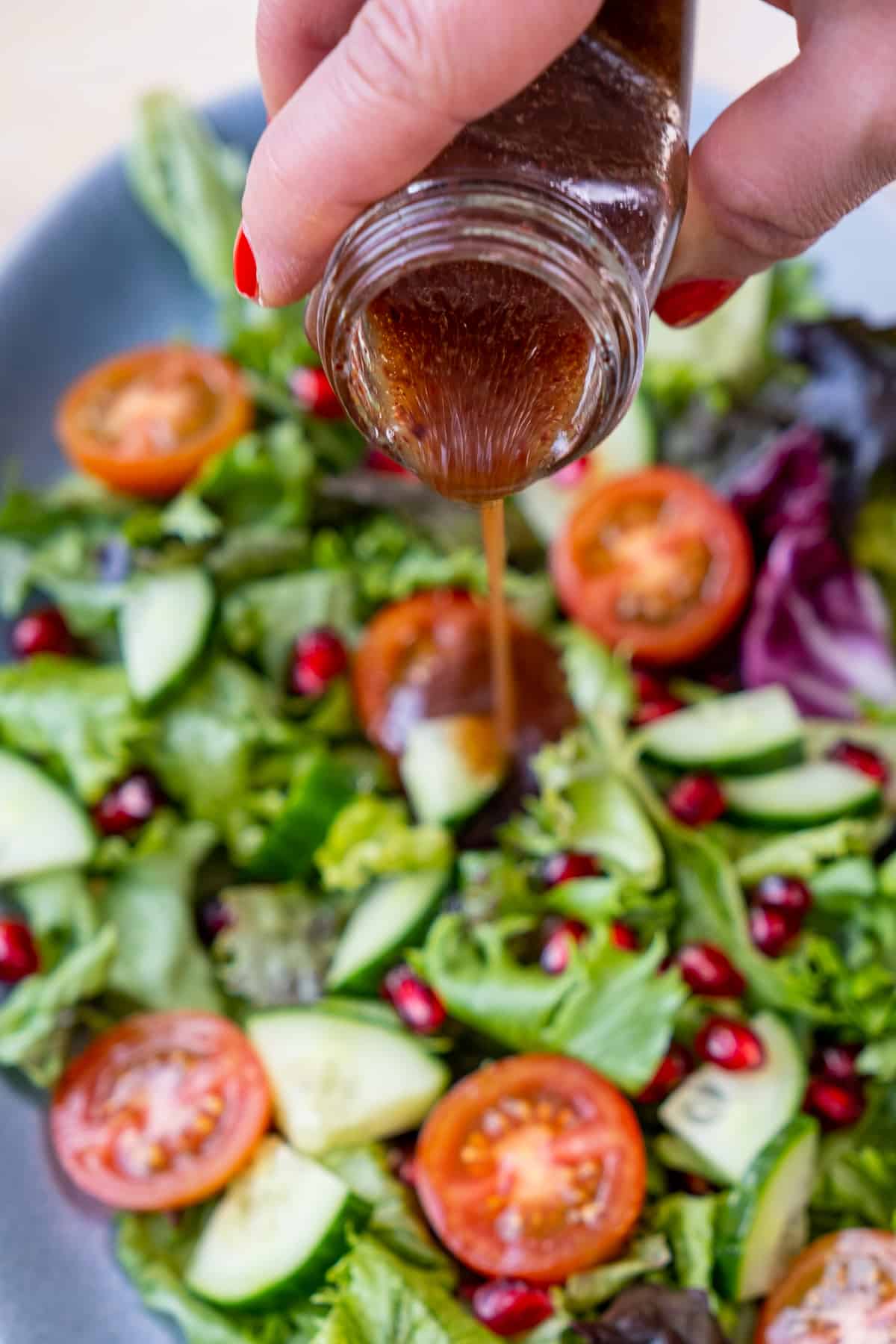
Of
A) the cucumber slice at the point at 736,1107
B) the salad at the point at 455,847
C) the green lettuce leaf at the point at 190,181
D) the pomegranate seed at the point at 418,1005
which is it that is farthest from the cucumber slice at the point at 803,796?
the green lettuce leaf at the point at 190,181

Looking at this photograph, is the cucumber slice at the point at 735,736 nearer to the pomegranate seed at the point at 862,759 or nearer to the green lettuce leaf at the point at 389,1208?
the pomegranate seed at the point at 862,759

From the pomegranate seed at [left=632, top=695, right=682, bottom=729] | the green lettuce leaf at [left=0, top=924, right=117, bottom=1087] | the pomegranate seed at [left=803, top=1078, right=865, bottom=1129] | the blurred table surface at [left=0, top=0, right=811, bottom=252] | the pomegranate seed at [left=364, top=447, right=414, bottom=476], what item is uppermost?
the blurred table surface at [left=0, top=0, right=811, bottom=252]

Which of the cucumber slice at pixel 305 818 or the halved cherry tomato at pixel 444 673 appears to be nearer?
the cucumber slice at pixel 305 818

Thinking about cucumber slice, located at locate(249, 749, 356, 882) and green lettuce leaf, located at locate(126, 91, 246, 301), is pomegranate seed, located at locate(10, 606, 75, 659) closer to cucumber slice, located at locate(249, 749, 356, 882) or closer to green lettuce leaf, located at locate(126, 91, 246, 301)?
cucumber slice, located at locate(249, 749, 356, 882)

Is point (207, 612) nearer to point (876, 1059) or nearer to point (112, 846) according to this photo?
point (112, 846)

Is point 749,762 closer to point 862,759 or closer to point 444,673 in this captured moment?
point 862,759

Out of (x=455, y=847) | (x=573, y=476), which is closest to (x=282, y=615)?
(x=455, y=847)

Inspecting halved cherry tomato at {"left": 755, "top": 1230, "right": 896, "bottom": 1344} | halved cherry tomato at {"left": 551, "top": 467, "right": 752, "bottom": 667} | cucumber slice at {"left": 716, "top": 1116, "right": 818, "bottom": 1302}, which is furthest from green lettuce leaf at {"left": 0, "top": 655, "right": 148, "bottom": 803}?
halved cherry tomato at {"left": 755, "top": 1230, "right": 896, "bottom": 1344}

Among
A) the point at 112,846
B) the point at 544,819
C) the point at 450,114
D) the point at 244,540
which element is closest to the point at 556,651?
the point at 544,819
